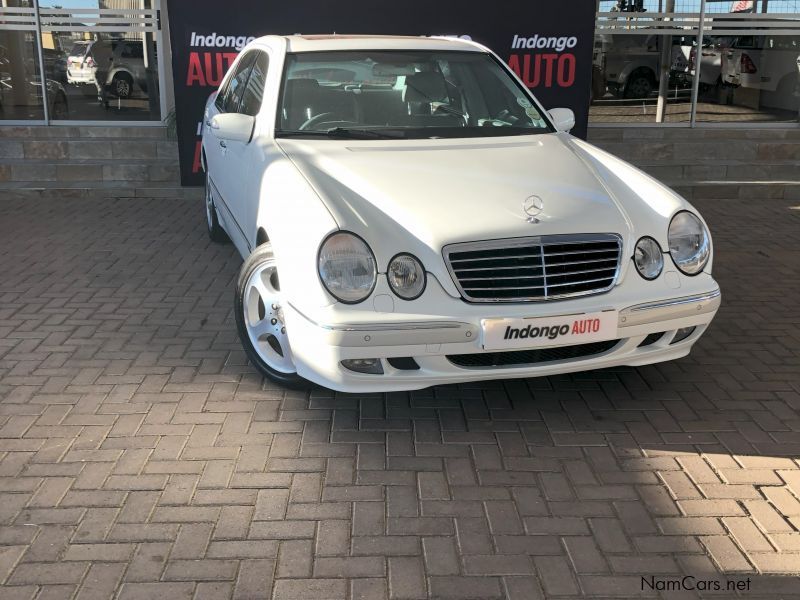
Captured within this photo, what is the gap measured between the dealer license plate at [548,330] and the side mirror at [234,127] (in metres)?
2.04

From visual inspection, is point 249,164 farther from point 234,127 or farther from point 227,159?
point 227,159

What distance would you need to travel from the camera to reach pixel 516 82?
525cm

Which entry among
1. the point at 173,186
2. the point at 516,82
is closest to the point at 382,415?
the point at 516,82

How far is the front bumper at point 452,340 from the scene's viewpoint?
3.42 metres

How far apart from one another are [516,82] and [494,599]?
353 centimetres

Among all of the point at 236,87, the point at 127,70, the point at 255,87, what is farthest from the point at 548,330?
the point at 127,70

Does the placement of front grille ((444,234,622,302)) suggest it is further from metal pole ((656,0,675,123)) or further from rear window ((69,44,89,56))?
rear window ((69,44,89,56))

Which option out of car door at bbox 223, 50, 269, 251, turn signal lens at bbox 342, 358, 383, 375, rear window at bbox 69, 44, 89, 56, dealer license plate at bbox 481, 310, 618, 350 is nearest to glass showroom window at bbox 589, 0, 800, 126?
car door at bbox 223, 50, 269, 251

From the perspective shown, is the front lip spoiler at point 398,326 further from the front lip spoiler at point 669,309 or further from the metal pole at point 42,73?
the metal pole at point 42,73

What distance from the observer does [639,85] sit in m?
10.1

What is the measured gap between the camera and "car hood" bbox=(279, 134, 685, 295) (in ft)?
11.7

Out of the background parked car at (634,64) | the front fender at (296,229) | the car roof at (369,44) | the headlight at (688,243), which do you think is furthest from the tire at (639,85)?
the front fender at (296,229)

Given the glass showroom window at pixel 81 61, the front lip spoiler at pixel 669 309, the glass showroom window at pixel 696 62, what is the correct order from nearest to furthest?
the front lip spoiler at pixel 669 309 → the glass showroom window at pixel 81 61 → the glass showroom window at pixel 696 62

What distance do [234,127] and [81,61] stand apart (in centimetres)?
597
